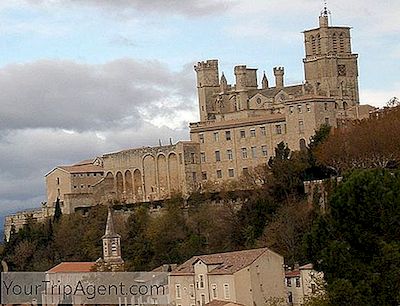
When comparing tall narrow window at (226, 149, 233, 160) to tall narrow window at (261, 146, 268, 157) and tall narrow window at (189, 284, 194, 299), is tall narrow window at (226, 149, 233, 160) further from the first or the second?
tall narrow window at (189, 284, 194, 299)

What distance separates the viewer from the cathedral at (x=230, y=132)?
7519 centimetres

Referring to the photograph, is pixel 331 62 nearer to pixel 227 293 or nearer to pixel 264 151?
pixel 264 151

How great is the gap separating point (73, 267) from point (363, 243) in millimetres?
34691

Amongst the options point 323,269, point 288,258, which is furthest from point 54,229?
point 323,269

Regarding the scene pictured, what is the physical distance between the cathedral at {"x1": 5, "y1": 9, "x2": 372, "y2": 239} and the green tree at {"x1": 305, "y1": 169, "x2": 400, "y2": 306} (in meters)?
38.8

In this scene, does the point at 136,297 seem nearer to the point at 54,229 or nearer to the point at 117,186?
the point at 54,229

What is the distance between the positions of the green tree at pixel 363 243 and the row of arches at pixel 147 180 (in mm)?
43626

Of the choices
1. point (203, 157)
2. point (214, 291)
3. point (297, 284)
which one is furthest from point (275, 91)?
point (214, 291)

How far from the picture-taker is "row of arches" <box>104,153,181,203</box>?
7938cm

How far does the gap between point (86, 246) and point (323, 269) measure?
4044 cm

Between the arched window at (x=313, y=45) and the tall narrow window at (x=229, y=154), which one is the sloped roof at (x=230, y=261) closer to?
the tall narrow window at (x=229, y=154)

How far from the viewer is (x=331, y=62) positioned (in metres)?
→ 82.2

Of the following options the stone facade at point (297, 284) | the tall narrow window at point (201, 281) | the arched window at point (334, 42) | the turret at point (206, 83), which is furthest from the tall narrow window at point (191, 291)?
the arched window at point (334, 42)

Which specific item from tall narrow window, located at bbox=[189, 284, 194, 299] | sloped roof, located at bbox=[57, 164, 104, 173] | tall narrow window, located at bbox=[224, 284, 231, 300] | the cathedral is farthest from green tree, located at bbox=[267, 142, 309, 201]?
sloped roof, located at bbox=[57, 164, 104, 173]
